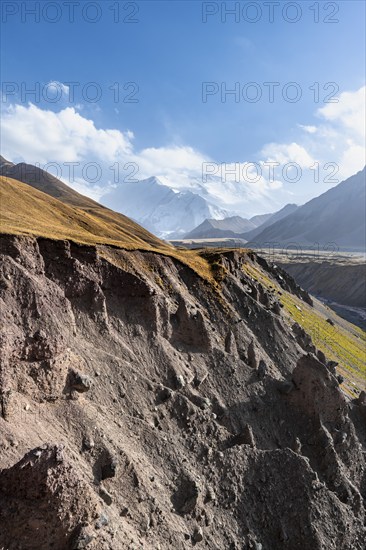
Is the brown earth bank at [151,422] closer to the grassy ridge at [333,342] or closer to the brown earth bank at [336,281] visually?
the grassy ridge at [333,342]

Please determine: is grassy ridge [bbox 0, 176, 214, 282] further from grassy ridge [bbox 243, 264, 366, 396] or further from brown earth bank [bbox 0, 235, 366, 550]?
grassy ridge [bbox 243, 264, 366, 396]

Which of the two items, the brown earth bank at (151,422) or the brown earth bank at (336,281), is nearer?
the brown earth bank at (151,422)

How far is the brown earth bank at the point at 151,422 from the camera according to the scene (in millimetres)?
15797

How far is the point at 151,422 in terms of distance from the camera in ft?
77.2

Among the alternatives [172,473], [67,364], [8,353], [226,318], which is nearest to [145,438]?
[172,473]

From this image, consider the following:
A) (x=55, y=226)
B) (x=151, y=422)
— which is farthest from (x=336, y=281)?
(x=151, y=422)

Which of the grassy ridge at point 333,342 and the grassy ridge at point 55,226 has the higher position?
the grassy ridge at point 55,226

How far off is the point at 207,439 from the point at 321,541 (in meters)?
9.27

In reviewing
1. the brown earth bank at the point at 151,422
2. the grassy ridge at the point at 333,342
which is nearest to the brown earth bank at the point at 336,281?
the grassy ridge at the point at 333,342

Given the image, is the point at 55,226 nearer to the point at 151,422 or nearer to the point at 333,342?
the point at 151,422

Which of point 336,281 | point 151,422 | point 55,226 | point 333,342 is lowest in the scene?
point 333,342

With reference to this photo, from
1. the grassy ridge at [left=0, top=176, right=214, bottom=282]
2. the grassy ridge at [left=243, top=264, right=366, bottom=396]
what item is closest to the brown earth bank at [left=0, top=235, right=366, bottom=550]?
the grassy ridge at [left=0, top=176, right=214, bottom=282]

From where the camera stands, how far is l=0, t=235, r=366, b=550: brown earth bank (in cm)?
1580

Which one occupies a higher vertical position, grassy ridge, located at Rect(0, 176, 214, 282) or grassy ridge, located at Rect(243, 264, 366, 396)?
grassy ridge, located at Rect(0, 176, 214, 282)
